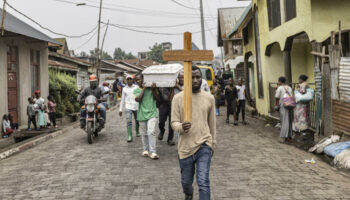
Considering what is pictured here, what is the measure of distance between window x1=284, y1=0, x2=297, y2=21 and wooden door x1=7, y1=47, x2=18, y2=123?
1043 cm

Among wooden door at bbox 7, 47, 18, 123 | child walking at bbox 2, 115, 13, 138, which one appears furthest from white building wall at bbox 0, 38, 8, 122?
wooden door at bbox 7, 47, 18, 123

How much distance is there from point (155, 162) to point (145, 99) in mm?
1380

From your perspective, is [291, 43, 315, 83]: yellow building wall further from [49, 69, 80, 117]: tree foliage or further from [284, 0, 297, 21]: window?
[49, 69, 80, 117]: tree foliage

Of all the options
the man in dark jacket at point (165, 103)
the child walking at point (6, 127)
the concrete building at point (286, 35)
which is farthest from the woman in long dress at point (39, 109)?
the concrete building at point (286, 35)

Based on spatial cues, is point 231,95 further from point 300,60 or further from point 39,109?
point 39,109

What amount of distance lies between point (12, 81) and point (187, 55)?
11.7 m

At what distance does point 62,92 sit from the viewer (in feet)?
57.9

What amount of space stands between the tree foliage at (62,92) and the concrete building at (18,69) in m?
1.05

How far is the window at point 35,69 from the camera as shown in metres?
15.1

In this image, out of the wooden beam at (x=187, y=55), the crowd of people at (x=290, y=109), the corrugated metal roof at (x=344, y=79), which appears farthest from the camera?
the crowd of people at (x=290, y=109)

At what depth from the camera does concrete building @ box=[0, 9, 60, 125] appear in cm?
1215

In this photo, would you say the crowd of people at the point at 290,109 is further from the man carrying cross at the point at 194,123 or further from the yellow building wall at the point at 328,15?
the man carrying cross at the point at 194,123

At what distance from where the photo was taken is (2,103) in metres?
12.0

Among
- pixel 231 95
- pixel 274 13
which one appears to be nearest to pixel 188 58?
pixel 231 95
